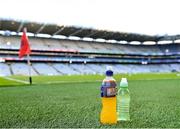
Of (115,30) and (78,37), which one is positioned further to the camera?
(78,37)

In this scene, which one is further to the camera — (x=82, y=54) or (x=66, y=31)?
(x=82, y=54)

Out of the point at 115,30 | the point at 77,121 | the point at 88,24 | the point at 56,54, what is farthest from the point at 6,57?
the point at 77,121

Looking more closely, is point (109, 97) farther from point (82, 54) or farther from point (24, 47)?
point (82, 54)

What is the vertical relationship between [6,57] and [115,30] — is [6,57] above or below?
below

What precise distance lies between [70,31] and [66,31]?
65 cm

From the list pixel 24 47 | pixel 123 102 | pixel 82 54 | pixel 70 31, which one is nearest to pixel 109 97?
pixel 123 102

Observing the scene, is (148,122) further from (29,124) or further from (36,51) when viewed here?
(36,51)

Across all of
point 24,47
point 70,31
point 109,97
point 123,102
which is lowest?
point 123,102

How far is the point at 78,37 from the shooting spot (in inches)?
2084

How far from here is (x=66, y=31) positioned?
155ft

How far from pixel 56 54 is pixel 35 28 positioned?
7.10 meters

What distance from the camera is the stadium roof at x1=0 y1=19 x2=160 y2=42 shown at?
1601 inches

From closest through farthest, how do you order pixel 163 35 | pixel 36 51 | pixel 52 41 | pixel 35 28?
pixel 35 28 < pixel 36 51 < pixel 52 41 < pixel 163 35

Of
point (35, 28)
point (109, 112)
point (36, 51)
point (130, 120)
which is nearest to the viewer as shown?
point (109, 112)
